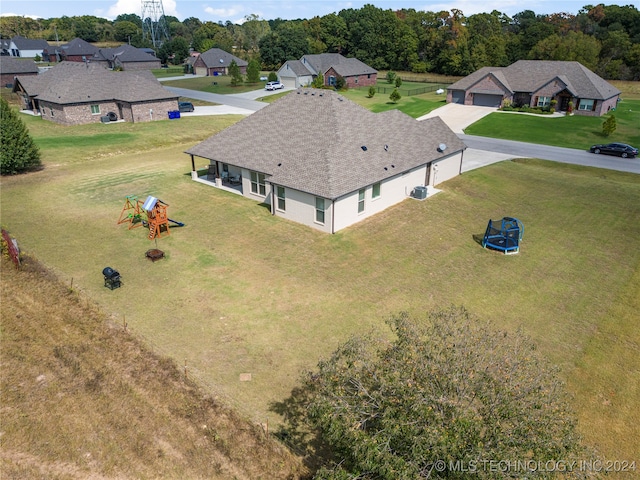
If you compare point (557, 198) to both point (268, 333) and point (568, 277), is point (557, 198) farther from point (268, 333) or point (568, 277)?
point (268, 333)

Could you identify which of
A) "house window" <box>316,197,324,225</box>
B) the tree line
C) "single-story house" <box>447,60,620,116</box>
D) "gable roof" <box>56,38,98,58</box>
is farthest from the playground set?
"gable roof" <box>56,38,98,58</box>

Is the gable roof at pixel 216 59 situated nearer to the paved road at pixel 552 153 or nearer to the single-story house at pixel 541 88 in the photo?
the single-story house at pixel 541 88

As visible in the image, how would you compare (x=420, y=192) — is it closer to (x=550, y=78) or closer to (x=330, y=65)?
(x=550, y=78)

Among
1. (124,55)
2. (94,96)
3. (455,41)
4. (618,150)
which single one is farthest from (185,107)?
(455,41)

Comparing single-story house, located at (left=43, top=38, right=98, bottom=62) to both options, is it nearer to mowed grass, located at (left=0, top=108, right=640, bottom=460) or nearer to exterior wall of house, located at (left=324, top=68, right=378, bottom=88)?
exterior wall of house, located at (left=324, top=68, right=378, bottom=88)

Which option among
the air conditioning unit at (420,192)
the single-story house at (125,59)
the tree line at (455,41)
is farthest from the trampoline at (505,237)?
the single-story house at (125,59)

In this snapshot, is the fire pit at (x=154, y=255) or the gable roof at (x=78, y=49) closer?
the fire pit at (x=154, y=255)
